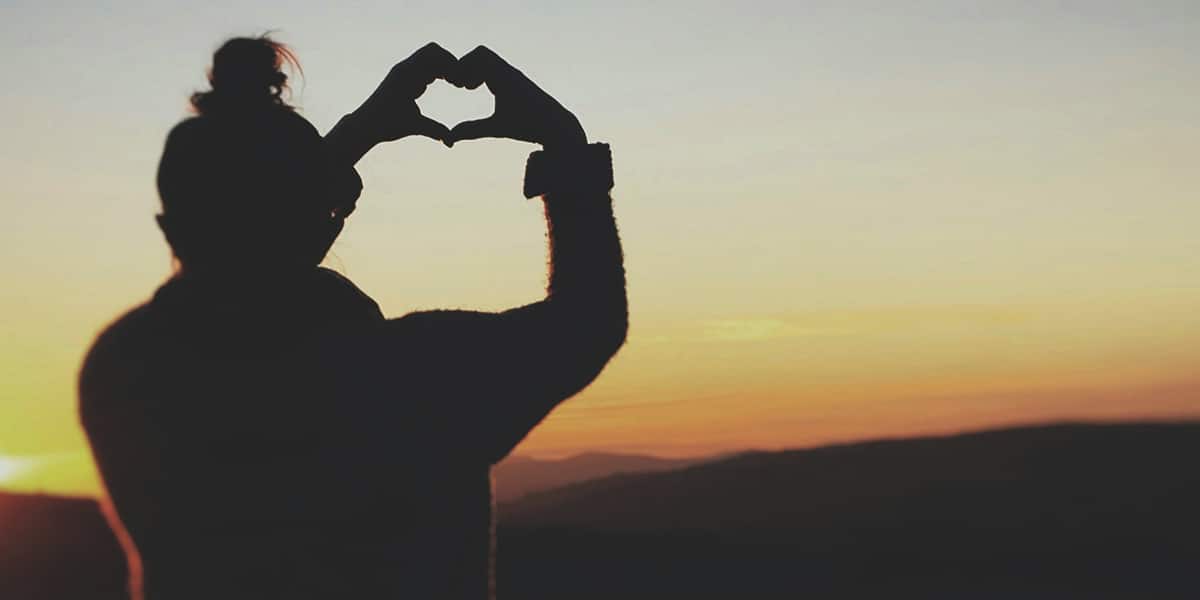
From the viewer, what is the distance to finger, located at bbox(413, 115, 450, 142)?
188 centimetres

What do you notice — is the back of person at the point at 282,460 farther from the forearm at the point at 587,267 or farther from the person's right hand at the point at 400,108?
the person's right hand at the point at 400,108

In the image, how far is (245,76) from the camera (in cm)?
170

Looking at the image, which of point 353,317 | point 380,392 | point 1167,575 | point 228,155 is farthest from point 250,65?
point 1167,575

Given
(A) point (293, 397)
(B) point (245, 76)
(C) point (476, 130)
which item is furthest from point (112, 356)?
(C) point (476, 130)

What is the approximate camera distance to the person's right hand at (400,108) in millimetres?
1898

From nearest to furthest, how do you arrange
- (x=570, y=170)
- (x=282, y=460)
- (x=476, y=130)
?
(x=282, y=460) < (x=570, y=170) < (x=476, y=130)

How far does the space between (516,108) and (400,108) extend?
1.05 ft

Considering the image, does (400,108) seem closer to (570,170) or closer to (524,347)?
(570,170)

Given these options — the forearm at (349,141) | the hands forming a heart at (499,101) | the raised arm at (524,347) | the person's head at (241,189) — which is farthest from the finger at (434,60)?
the raised arm at (524,347)

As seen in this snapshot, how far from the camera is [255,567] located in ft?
4.66

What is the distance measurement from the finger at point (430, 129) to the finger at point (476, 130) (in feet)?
0.07

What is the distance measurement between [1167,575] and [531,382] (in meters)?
18.6

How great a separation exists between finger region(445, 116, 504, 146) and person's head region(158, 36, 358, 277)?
250 millimetres

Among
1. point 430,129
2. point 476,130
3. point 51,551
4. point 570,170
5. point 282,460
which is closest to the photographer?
point 282,460
